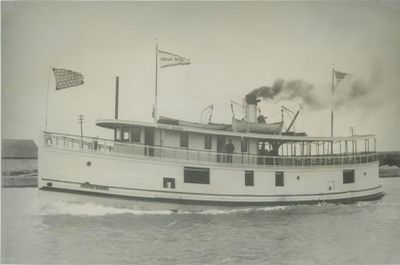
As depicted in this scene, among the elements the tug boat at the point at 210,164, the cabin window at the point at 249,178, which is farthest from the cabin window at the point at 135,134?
the cabin window at the point at 249,178

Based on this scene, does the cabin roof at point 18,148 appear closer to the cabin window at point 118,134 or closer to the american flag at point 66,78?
the american flag at point 66,78

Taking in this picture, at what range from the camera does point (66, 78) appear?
442 centimetres

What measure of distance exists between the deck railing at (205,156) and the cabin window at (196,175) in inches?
3.7

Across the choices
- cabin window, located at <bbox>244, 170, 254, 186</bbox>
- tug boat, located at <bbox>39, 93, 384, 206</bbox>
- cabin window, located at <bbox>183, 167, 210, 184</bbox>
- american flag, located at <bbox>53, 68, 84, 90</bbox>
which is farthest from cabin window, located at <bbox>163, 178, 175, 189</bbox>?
american flag, located at <bbox>53, 68, 84, 90</bbox>

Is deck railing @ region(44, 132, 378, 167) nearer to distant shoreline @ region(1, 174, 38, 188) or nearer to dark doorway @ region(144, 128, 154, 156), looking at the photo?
dark doorway @ region(144, 128, 154, 156)

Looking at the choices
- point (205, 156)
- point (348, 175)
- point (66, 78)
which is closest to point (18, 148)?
point (66, 78)

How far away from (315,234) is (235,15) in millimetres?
2039

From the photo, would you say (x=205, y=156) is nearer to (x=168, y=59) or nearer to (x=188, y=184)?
(x=188, y=184)

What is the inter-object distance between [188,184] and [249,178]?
594 mm

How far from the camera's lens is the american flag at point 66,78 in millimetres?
4414

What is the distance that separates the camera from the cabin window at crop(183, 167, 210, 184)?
15.9 feet

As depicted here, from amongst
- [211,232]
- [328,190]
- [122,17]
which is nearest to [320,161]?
[328,190]

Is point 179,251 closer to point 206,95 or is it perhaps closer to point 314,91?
point 206,95

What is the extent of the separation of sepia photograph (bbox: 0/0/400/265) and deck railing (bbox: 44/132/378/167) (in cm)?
2
